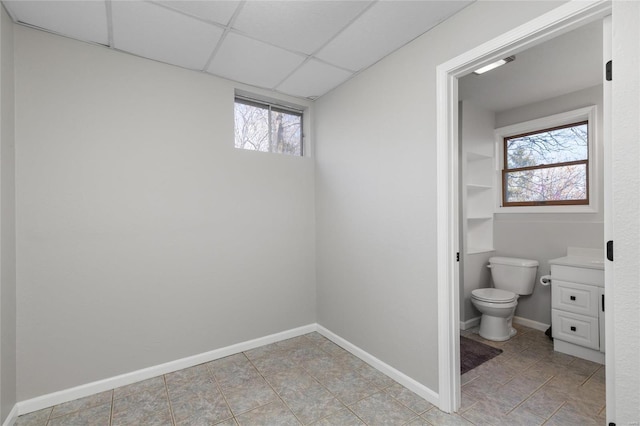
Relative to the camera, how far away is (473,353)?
104 inches

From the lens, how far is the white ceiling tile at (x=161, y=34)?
178 cm

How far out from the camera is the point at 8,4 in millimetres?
1703

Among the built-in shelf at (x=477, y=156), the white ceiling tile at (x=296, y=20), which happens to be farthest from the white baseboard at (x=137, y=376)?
the built-in shelf at (x=477, y=156)

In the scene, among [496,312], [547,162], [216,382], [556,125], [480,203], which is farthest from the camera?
[480,203]

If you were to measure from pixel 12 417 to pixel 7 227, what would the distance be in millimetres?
1138

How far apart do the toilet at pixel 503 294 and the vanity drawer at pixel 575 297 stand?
34 centimetres

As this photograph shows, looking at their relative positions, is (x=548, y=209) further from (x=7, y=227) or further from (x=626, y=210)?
(x=7, y=227)

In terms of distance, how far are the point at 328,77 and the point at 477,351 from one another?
9.11 feet

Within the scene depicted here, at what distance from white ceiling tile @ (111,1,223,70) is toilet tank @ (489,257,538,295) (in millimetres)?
3442

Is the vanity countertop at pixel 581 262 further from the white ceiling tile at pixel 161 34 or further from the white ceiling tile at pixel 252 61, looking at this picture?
the white ceiling tile at pixel 161 34

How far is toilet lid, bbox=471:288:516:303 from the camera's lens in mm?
2852

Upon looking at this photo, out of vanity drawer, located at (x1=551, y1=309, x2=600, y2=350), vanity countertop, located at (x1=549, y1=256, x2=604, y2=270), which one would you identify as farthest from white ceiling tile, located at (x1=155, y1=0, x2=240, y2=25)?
vanity drawer, located at (x1=551, y1=309, x2=600, y2=350)

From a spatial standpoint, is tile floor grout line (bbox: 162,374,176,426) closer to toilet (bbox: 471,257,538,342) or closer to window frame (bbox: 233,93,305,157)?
window frame (bbox: 233,93,305,157)

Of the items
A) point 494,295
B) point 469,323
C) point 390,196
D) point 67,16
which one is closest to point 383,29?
point 390,196
